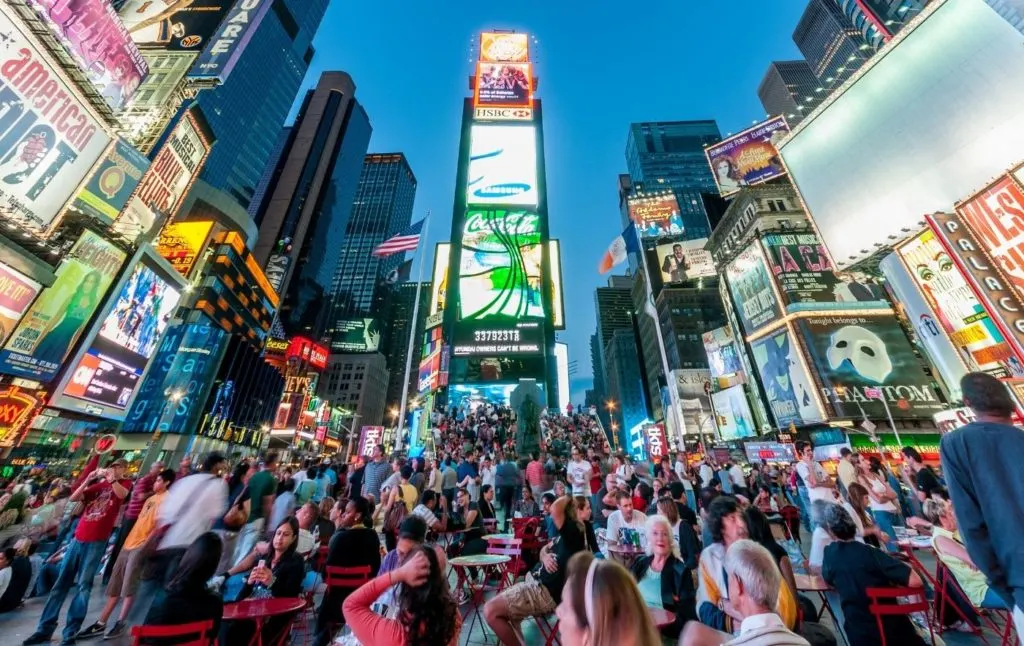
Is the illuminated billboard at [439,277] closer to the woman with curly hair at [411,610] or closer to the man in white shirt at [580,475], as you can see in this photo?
the man in white shirt at [580,475]

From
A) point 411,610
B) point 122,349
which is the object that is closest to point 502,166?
point 122,349

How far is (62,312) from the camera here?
18.0 m

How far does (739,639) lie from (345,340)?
107 m

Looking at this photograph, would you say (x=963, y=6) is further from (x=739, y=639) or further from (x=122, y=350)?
(x=122, y=350)

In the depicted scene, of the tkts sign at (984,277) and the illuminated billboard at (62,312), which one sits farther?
the illuminated billboard at (62,312)

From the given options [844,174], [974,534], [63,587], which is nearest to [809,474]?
[974,534]

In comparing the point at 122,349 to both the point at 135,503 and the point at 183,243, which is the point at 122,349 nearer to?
the point at 135,503

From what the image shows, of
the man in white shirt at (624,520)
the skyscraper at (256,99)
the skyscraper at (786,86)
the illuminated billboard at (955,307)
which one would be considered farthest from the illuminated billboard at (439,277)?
the skyscraper at (786,86)

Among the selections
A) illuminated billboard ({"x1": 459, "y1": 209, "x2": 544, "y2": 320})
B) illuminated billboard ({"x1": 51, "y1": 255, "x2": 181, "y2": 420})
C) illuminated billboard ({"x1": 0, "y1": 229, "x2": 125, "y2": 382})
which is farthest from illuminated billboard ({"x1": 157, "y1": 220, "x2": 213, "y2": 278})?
illuminated billboard ({"x1": 459, "y1": 209, "x2": 544, "y2": 320})

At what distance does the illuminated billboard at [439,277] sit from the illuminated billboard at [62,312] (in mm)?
25533

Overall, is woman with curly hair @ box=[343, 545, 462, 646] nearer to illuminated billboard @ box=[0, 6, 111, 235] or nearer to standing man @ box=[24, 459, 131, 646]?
standing man @ box=[24, 459, 131, 646]

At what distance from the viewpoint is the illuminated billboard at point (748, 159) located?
112ft

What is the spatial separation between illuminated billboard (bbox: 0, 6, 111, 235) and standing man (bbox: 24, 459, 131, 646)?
1597 cm

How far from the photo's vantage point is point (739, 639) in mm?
1823
